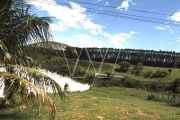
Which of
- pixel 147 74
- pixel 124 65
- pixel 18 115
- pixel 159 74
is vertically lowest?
pixel 18 115

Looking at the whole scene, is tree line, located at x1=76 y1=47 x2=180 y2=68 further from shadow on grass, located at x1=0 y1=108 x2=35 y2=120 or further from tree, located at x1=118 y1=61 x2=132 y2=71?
shadow on grass, located at x1=0 y1=108 x2=35 y2=120

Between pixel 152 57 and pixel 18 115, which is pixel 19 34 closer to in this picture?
pixel 18 115

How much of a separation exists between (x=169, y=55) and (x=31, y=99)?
3424 inches

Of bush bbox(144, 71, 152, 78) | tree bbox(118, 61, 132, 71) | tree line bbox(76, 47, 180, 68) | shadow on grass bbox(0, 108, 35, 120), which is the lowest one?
shadow on grass bbox(0, 108, 35, 120)

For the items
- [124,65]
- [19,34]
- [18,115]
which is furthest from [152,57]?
[19,34]

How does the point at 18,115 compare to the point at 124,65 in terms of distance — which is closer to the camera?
the point at 18,115

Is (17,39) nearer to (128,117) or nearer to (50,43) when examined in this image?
(50,43)

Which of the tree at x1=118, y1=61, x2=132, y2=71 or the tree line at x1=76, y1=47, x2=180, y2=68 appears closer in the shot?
the tree at x1=118, y1=61, x2=132, y2=71

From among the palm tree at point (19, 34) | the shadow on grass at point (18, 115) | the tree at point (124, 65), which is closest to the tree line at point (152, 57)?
the tree at point (124, 65)

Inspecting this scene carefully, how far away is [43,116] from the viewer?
1000cm

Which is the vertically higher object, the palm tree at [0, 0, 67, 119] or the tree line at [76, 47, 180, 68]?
the tree line at [76, 47, 180, 68]

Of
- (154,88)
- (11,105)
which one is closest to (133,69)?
(154,88)

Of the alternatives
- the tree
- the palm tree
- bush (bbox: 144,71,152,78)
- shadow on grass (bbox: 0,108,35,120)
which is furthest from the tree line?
the palm tree

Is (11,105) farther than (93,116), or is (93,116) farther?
(11,105)
